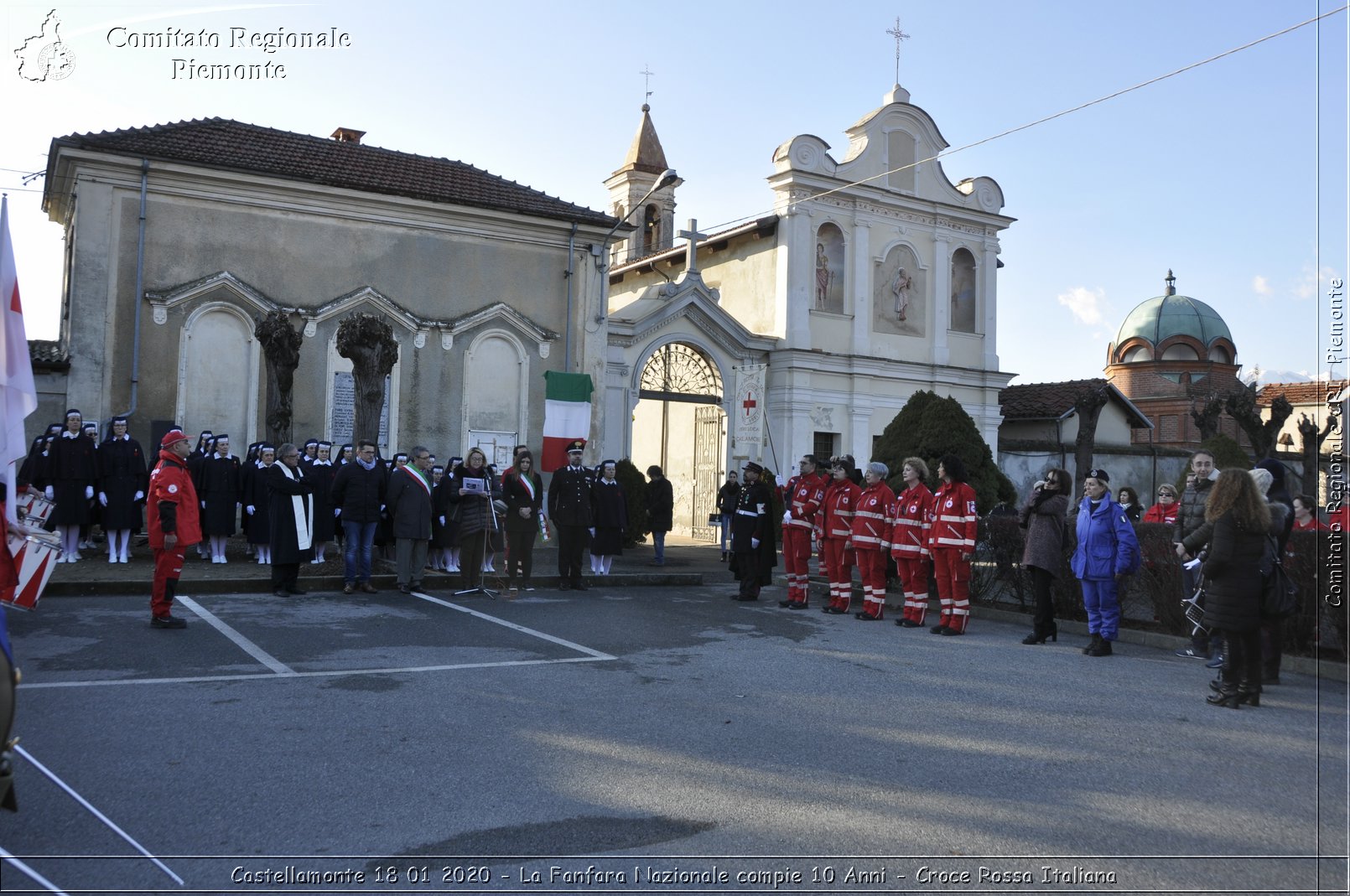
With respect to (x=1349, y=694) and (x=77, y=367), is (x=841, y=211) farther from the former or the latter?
(x=1349, y=694)

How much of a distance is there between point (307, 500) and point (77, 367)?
8.12 meters

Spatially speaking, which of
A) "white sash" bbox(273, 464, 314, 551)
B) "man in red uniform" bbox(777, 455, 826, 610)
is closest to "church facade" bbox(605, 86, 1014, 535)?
"man in red uniform" bbox(777, 455, 826, 610)

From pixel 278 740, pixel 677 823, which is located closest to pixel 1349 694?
pixel 677 823

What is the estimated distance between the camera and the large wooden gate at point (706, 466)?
93.5 ft

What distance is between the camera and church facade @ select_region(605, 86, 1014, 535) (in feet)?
90.7

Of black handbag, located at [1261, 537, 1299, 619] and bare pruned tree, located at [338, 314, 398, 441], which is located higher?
bare pruned tree, located at [338, 314, 398, 441]

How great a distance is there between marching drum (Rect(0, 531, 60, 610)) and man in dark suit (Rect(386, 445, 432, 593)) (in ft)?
17.3

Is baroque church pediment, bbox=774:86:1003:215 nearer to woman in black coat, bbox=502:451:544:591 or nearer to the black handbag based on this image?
woman in black coat, bbox=502:451:544:591

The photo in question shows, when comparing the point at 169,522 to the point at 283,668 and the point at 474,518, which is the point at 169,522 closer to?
the point at 283,668

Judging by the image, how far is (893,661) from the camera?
33.6 feet

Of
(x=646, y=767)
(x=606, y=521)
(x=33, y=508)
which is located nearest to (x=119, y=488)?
(x=33, y=508)

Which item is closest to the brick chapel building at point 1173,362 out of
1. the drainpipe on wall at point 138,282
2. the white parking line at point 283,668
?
the drainpipe on wall at point 138,282

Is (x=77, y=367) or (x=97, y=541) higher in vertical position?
(x=77, y=367)

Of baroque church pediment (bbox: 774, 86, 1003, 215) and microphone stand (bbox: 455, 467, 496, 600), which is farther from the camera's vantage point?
baroque church pediment (bbox: 774, 86, 1003, 215)
